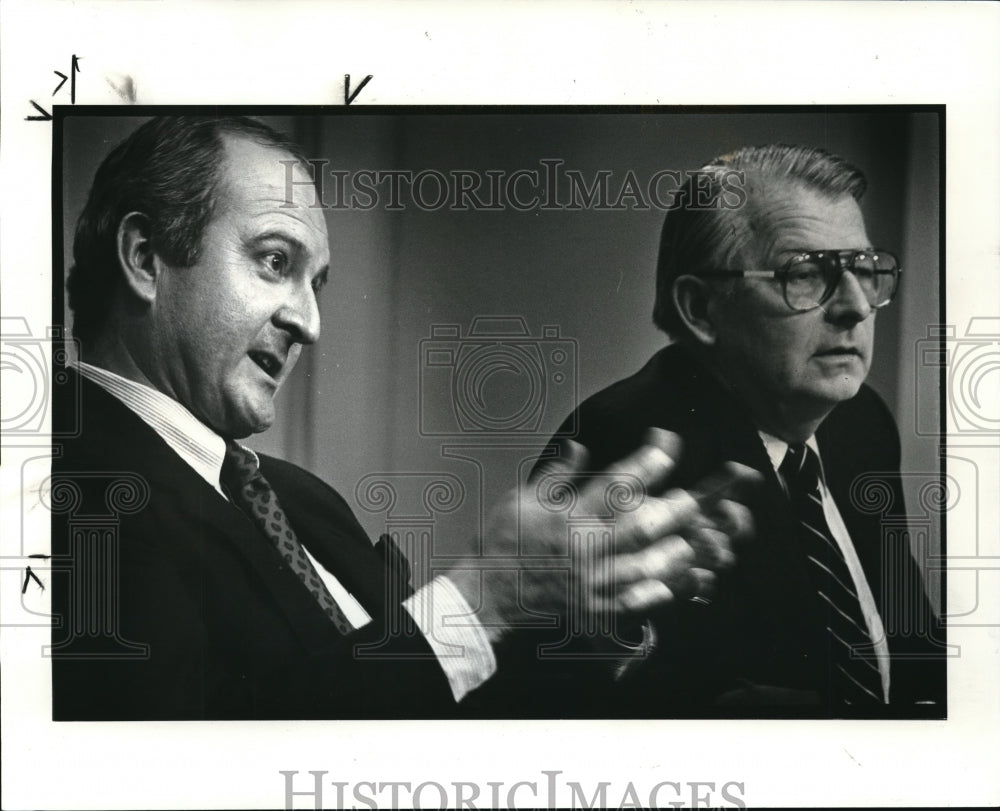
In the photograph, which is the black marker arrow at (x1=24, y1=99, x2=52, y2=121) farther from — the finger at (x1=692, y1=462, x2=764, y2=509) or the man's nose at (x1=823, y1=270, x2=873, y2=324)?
the man's nose at (x1=823, y1=270, x2=873, y2=324)

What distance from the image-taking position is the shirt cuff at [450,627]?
2586 mm

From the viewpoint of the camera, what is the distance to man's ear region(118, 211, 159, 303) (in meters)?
2.58

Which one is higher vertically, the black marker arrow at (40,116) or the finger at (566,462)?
the black marker arrow at (40,116)

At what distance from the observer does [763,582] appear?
2.60 m

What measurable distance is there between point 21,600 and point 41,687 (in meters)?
0.21

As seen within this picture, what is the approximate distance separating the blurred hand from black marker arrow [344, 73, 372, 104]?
984mm

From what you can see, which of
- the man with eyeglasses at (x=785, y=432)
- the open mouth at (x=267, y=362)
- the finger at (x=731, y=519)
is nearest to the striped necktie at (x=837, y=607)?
the man with eyeglasses at (x=785, y=432)

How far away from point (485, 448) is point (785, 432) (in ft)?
2.39

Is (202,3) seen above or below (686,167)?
above

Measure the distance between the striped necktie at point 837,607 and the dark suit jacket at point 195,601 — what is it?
36.5 inches

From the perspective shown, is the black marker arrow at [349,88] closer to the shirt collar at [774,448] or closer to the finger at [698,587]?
the shirt collar at [774,448]

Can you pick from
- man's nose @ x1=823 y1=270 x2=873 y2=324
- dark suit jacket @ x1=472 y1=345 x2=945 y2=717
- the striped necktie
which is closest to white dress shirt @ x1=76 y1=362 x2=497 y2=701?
dark suit jacket @ x1=472 y1=345 x2=945 y2=717

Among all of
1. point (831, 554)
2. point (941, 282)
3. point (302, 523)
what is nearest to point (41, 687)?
point (302, 523)

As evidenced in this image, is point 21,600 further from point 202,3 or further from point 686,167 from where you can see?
point 686,167
